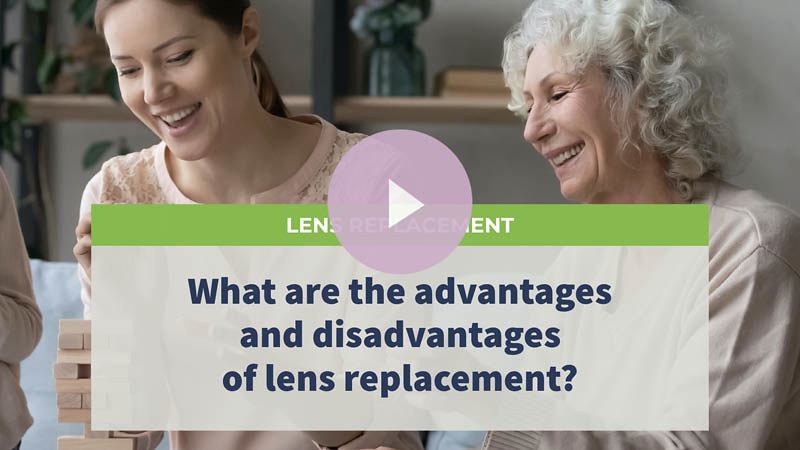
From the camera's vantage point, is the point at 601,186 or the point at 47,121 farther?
the point at 47,121

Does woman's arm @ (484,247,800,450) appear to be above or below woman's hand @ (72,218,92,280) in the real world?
below

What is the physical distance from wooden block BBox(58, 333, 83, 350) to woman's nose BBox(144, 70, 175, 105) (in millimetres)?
269

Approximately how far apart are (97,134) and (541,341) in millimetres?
2175

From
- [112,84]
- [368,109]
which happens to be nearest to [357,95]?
[368,109]

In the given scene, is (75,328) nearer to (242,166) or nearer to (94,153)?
(242,166)

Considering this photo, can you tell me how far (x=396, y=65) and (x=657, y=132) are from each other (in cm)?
142

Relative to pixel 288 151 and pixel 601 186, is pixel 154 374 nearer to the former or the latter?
pixel 288 151

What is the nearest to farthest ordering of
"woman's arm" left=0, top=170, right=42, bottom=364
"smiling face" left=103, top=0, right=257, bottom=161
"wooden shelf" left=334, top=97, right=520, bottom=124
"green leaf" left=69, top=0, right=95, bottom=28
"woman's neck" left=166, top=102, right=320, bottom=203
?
"smiling face" left=103, top=0, right=257, bottom=161 → "woman's neck" left=166, top=102, right=320, bottom=203 → "woman's arm" left=0, top=170, right=42, bottom=364 → "wooden shelf" left=334, top=97, right=520, bottom=124 → "green leaf" left=69, top=0, right=95, bottom=28

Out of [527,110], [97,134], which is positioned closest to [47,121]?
[97,134]

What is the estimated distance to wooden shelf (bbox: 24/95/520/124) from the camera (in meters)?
2.60

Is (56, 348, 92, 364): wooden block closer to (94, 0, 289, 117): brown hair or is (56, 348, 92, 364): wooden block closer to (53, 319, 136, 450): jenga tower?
(53, 319, 136, 450): jenga tower

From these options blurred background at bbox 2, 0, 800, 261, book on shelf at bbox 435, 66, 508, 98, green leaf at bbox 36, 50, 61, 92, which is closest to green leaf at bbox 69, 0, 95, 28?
blurred background at bbox 2, 0, 800, 261

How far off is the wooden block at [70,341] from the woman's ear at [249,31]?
367mm

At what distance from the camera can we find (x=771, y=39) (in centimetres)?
286
